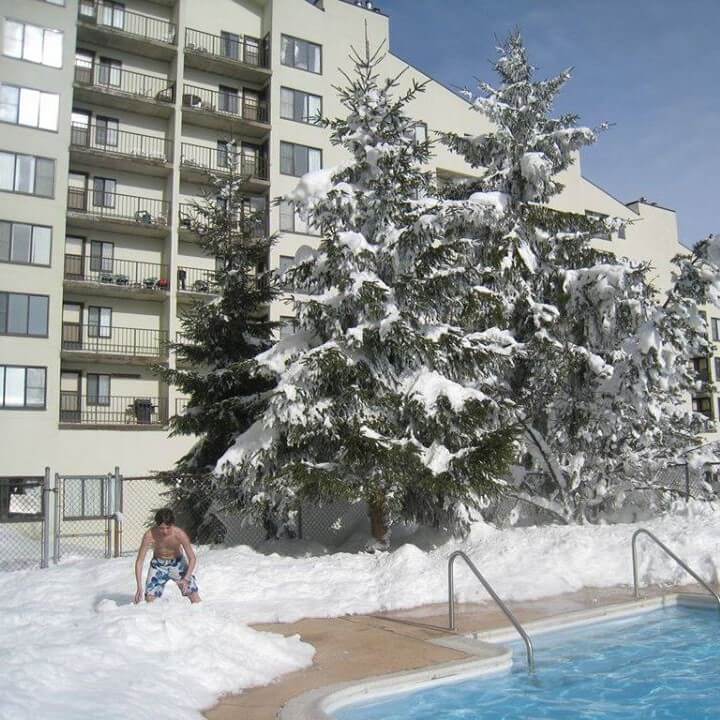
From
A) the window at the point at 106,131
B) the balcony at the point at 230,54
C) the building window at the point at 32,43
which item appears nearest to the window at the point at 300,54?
the balcony at the point at 230,54

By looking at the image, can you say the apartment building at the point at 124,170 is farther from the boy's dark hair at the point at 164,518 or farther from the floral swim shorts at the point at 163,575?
the floral swim shorts at the point at 163,575

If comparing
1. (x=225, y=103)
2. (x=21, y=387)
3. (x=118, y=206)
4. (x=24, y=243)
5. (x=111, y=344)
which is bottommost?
(x=21, y=387)

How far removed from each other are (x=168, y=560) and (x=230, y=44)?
31197 mm

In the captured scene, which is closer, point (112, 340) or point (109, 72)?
point (112, 340)

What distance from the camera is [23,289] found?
2891cm

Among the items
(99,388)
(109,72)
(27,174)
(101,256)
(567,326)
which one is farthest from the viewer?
(109,72)

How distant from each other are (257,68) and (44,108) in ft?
31.6

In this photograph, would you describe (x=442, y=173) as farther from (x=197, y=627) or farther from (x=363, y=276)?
(x=197, y=627)

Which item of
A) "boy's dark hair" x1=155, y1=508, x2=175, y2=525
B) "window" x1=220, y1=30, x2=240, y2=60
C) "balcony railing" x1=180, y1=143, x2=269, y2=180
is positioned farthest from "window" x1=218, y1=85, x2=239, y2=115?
"boy's dark hair" x1=155, y1=508, x2=175, y2=525

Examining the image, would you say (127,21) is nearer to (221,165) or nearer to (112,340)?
(221,165)

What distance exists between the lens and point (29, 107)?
30.0 meters

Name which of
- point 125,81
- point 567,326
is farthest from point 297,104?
point 567,326

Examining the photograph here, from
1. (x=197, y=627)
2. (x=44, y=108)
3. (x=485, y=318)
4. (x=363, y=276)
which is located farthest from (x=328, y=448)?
(x=44, y=108)

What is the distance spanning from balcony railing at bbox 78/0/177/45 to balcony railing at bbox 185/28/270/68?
0.96 m
